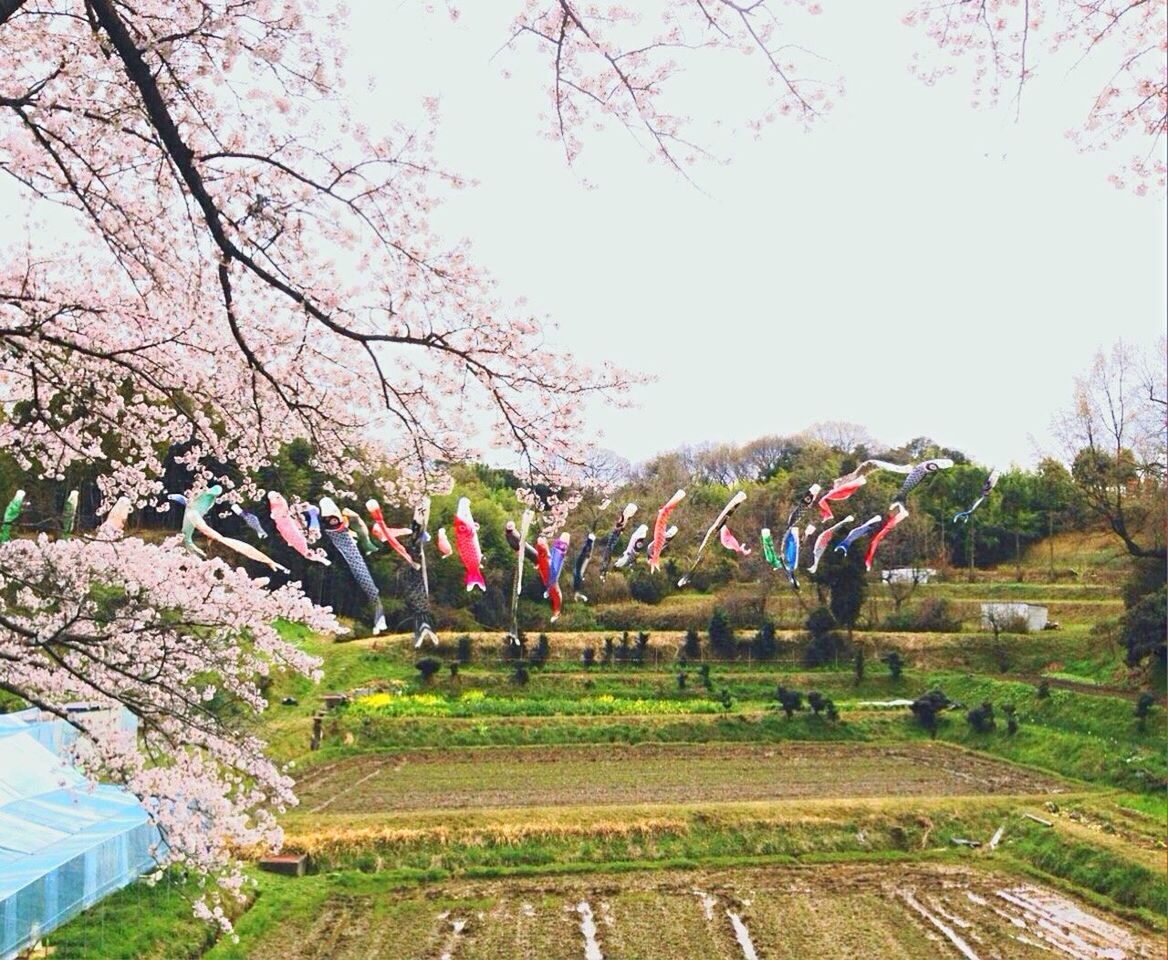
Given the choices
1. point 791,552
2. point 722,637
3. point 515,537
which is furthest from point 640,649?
point 515,537

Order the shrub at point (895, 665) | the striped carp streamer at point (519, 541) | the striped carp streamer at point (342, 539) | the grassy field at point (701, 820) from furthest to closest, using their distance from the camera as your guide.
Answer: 1. the shrub at point (895, 665)
2. the grassy field at point (701, 820)
3. the striped carp streamer at point (519, 541)
4. the striped carp streamer at point (342, 539)

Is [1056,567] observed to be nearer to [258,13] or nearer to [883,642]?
[883,642]

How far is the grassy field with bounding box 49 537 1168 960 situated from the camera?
9188 mm

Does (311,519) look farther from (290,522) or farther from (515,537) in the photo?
(515,537)

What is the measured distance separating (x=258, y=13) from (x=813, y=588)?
1093 inches

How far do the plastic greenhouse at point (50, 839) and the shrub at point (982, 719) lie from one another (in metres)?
14.9

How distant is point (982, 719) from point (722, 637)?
8.03m

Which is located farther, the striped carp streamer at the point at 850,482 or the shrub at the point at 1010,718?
the shrub at the point at 1010,718

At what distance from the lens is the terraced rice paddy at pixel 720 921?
8797 mm

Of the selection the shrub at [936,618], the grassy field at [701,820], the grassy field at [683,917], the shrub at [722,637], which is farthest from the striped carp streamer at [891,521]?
the shrub at [936,618]

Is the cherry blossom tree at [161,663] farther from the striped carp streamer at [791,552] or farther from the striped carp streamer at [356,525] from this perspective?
the striped carp streamer at [791,552]

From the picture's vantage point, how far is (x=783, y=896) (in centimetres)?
1034

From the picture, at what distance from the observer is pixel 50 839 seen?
851cm

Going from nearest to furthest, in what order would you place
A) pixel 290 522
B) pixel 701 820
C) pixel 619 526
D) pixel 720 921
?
pixel 290 522 → pixel 720 921 → pixel 701 820 → pixel 619 526
